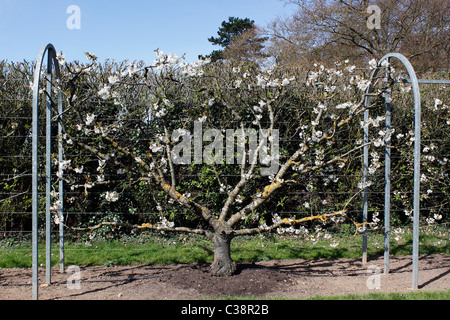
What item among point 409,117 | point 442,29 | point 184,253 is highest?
point 442,29

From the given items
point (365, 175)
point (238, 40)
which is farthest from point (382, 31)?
point (365, 175)

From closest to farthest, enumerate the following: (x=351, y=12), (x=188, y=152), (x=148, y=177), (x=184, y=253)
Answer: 1. (x=148, y=177)
2. (x=184, y=253)
3. (x=188, y=152)
4. (x=351, y=12)

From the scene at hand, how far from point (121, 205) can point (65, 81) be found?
6.63 ft

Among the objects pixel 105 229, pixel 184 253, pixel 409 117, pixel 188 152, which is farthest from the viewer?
pixel 409 117

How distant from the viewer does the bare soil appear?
12.4 feet

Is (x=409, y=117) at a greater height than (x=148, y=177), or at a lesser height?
greater

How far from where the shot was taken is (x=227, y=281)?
3988 mm

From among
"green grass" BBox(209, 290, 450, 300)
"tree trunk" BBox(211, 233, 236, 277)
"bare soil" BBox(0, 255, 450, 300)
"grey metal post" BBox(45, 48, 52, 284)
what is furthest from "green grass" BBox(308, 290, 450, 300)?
"grey metal post" BBox(45, 48, 52, 284)

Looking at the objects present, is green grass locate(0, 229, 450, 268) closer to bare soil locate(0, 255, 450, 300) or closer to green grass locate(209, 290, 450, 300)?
bare soil locate(0, 255, 450, 300)

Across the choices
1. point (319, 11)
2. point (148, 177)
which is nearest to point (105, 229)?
point (148, 177)

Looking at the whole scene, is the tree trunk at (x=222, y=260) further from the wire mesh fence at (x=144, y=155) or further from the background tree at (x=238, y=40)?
the background tree at (x=238, y=40)

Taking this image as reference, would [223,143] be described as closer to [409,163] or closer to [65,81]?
[65,81]

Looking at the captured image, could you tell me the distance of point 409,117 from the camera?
648cm

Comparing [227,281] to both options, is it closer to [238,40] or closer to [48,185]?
[48,185]
